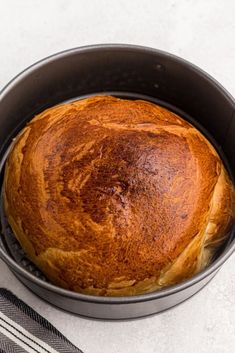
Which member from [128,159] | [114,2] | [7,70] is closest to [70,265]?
[128,159]

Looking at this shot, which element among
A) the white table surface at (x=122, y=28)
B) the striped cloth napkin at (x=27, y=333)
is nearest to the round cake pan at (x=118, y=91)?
the striped cloth napkin at (x=27, y=333)

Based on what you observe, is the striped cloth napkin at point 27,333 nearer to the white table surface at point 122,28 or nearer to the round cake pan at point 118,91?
the round cake pan at point 118,91

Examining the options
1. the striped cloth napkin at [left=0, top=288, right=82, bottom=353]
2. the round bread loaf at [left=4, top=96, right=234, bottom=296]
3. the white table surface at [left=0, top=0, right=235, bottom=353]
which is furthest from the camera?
the white table surface at [left=0, top=0, right=235, bottom=353]

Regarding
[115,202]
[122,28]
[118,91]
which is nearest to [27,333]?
[115,202]

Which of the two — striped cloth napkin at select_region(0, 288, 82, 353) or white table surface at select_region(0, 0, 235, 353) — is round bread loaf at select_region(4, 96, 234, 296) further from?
white table surface at select_region(0, 0, 235, 353)

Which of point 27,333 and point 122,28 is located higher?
point 122,28

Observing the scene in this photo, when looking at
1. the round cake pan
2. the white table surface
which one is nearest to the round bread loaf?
the round cake pan

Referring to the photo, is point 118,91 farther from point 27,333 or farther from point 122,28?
point 27,333
